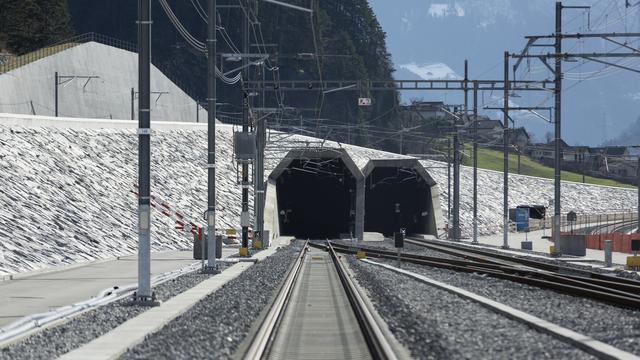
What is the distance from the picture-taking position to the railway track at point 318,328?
55.3 ft

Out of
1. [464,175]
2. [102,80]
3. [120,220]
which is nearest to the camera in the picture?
[120,220]

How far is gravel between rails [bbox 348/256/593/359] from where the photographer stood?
52.4 feet

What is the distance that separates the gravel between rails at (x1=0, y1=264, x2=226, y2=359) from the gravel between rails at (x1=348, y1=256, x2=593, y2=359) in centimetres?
510

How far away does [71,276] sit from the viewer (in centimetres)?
3478

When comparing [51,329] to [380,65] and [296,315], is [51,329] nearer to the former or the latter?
[296,315]

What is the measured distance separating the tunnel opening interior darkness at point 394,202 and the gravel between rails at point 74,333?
75399mm

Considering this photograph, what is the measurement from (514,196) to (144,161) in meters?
103

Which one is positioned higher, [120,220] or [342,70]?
[342,70]

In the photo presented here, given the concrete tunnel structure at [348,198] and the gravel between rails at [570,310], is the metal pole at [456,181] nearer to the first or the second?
the concrete tunnel structure at [348,198]

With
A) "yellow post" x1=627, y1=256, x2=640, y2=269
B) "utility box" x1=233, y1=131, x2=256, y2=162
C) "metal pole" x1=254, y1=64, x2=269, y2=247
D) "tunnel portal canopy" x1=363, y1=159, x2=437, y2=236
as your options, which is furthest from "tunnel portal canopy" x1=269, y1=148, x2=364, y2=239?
"yellow post" x1=627, y1=256, x2=640, y2=269

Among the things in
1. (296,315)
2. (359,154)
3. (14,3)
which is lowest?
(296,315)

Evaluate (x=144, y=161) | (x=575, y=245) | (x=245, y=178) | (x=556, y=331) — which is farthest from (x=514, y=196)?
(x=556, y=331)

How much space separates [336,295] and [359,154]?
7895 cm

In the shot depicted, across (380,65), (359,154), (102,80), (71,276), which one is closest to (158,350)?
(71,276)
